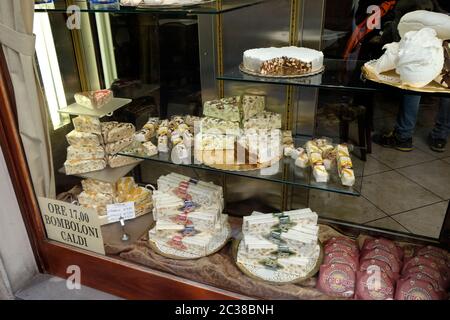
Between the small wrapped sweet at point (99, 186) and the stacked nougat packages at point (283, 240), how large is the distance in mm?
795

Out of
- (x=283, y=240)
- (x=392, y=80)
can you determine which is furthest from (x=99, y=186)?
(x=392, y=80)

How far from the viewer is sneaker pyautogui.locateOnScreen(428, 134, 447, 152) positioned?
229cm

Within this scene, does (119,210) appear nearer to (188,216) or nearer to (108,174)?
(108,174)

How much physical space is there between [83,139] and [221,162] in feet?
2.69

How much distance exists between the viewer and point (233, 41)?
1.79 metres

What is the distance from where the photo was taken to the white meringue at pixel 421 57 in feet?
3.43

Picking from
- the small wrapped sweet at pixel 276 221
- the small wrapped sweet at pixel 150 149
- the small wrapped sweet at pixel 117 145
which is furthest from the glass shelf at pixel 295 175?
the small wrapped sweet at pixel 117 145

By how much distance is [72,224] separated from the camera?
1773 millimetres

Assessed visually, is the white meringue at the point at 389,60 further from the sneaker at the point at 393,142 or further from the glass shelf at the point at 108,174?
the glass shelf at the point at 108,174

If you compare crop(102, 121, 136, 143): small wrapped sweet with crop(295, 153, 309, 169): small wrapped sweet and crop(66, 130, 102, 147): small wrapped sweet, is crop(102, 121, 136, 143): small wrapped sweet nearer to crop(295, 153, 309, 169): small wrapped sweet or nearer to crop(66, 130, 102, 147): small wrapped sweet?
crop(66, 130, 102, 147): small wrapped sweet

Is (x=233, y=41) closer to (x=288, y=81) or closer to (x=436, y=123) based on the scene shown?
(x=288, y=81)
